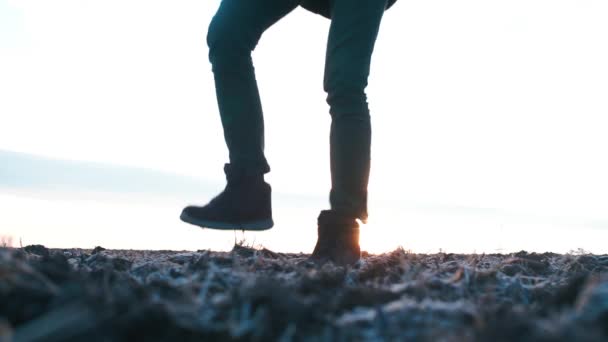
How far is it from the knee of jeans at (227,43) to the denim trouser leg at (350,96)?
0.45 meters

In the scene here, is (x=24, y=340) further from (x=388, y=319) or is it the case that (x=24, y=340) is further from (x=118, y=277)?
(x=118, y=277)

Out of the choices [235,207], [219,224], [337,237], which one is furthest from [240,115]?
[337,237]

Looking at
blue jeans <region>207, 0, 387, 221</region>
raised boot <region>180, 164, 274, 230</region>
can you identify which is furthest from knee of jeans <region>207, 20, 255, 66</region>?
raised boot <region>180, 164, 274, 230</region>

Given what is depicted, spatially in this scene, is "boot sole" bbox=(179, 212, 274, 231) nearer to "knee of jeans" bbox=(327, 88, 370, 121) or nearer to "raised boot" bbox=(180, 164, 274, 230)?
"raised boot" bbox=(180, 164, 274, 230)

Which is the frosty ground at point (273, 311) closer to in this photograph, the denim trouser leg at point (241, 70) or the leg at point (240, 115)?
the leg at point (240, 115)

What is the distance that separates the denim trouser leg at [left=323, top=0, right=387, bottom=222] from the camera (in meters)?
3.09

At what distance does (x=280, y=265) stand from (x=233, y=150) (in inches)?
32.4

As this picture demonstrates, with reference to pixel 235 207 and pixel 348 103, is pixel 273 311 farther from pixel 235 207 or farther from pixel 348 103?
pixel 235 207

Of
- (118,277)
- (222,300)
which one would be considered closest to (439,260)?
(118,277)

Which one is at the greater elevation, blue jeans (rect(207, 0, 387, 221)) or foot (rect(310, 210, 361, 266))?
blue jeans (rect(207, 0, 387, 221))

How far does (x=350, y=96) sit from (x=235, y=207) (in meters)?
0.84

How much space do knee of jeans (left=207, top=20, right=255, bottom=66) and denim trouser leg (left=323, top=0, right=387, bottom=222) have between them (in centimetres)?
45

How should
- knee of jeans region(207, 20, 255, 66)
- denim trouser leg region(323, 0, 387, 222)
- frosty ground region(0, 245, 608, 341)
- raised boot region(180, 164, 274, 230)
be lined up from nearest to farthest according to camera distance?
1. frosty ground region(0, 245, 608, 341)
2. denim trouser leg region(323, 0, 387, 222)
3. knee of jeans region(207, 20, 255, 66)
4. raised boot region(180, 164, 274, 230)

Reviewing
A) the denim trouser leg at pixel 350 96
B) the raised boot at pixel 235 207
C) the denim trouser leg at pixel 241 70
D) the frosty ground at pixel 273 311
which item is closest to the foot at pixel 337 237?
the denim trouser leg at pixel 350 96
